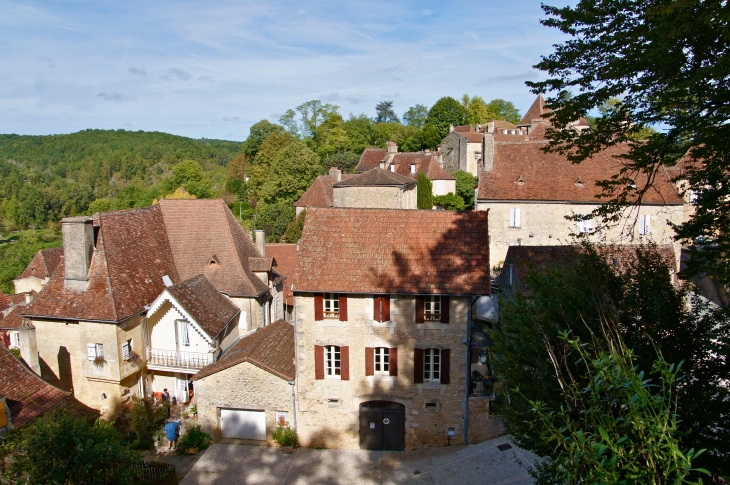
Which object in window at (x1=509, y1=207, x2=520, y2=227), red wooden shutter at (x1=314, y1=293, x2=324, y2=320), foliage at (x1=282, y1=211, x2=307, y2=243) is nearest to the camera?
red wooden shutter at (x1=314, y1=293, x2=324, y2=320)

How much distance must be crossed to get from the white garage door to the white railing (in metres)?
2.53

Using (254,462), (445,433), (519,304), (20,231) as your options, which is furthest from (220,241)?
(20,231)

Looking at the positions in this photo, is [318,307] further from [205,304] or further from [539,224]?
[539,224]

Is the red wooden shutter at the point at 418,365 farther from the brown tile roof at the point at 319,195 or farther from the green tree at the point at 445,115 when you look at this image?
the green tree at the point at 445,115

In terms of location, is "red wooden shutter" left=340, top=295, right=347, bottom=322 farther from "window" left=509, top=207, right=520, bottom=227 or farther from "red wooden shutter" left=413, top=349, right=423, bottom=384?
"window" left=509, top=207, right=520, bottom=227

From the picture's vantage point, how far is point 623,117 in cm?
1116

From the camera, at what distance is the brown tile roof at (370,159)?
5962cm

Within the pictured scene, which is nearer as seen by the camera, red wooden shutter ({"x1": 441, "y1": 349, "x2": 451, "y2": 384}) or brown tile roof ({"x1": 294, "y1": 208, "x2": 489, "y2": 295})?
brown tile roof ({"x1": 294, "y1": 208, "x2": 489, "y2": 295})

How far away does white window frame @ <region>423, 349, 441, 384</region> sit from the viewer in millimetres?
17391

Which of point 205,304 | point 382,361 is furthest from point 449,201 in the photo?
point 382,361

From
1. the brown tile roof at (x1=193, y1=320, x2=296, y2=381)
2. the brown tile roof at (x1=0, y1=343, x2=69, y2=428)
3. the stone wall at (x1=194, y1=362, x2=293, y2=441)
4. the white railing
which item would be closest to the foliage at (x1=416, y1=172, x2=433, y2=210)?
the brown tile roof at (x1=193, y1=320, x2=296, y2=381)

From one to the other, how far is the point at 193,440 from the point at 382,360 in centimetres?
725

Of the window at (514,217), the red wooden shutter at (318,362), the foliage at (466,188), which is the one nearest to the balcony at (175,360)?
the red wooden shutter at (318,362)

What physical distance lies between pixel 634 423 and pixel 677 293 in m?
7.38
